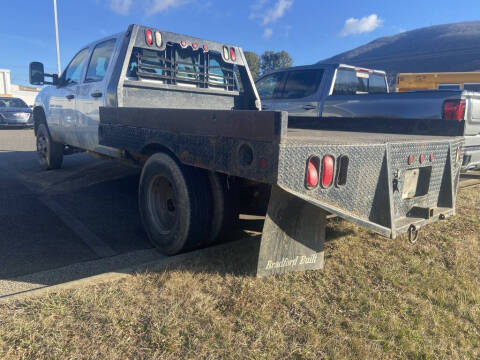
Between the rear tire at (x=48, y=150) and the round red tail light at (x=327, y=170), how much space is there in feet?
18.7

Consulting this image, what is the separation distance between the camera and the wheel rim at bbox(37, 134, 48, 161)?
22.5 feet

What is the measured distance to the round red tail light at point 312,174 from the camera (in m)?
2.26

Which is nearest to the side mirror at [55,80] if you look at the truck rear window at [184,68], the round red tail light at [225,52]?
the truck rear window at [184,68]

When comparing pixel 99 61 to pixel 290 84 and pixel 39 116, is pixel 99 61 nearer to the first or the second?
pixel 39 116

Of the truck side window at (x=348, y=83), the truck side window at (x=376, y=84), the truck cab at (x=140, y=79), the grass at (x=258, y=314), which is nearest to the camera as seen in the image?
the grass at (x=258, y=314)

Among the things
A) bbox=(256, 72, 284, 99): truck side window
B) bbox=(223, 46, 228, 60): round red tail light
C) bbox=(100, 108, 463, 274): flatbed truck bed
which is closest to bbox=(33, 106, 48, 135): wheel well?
bbox=(223, 46, 228, 60): round red tail light

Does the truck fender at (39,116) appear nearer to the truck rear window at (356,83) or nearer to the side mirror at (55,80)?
the side mirror at (55,80)

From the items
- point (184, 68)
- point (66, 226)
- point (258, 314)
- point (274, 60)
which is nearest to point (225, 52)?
point (184, 68)

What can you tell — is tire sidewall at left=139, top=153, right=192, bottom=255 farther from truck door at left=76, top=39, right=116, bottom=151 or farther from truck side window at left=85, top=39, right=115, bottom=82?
truck side window at left=85, top=39, right=115, bottom=82

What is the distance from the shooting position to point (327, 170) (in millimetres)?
2352

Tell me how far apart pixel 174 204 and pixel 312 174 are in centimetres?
136

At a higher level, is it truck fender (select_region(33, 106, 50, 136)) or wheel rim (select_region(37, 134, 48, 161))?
truck fender (select_region(33, 106, 50, 136))

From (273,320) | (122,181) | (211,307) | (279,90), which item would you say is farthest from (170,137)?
(279,90)

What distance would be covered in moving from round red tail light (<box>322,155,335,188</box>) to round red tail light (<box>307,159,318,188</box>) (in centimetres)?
7
